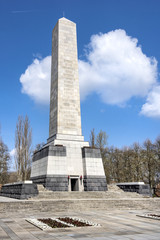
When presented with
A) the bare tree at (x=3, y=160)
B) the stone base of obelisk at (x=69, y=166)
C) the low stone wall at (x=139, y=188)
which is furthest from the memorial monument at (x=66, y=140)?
the bare tree at (x=3, y=160)

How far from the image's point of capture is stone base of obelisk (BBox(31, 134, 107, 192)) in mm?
21344

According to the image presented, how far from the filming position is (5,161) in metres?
37.7

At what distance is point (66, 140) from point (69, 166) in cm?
284

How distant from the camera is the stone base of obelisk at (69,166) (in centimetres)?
2134

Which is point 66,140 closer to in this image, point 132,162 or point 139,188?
point 139,188

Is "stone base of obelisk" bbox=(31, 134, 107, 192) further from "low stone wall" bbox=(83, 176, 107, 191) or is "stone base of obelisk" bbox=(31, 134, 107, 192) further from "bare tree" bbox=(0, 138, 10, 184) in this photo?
"bare tree" bbox=(0, 138, 10, 184)

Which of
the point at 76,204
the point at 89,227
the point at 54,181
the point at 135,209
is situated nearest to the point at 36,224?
the point at 89,227

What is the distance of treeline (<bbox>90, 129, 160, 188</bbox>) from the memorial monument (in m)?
17.0

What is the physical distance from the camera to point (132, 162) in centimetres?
3956

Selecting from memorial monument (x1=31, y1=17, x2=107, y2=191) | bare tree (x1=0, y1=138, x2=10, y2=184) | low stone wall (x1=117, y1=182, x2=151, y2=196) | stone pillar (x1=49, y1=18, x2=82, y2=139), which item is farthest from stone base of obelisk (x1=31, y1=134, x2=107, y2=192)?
bare tree (x1=0, y1=138, x2=10, y2=184)

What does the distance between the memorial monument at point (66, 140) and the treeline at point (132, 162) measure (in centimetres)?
1699

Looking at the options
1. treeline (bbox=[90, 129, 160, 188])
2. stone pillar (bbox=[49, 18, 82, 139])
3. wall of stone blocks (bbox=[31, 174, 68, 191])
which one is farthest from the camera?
treeline (bbox=[90, 129, 160, 188])

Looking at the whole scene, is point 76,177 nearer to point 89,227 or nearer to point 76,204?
point 76,204

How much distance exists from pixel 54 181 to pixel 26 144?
1295 cm
